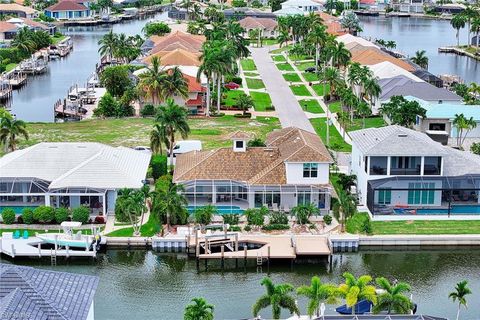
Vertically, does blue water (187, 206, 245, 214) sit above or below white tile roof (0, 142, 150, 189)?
below

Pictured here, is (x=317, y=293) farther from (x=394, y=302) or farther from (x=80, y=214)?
(x=80, y=214)

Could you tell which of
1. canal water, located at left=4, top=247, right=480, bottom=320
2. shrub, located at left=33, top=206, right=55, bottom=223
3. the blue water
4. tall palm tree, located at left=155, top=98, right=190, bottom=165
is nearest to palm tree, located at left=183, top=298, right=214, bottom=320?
canal water, located at left=4, top=247, right=480, bottom=320

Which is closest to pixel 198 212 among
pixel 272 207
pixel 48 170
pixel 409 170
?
pixel 272 207

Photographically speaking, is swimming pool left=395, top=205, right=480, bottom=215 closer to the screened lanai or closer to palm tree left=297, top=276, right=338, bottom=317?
the screened lanai

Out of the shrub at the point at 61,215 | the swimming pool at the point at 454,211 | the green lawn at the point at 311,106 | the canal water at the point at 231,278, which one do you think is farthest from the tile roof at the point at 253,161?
the green lawn at the point at 311,106

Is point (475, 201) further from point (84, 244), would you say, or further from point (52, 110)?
point (52, 110)

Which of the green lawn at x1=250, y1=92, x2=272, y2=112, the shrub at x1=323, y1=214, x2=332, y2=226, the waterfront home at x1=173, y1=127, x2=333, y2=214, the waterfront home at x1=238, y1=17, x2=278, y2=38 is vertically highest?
the waterfront home at x1=238, y1=17, x2=278, y2=38

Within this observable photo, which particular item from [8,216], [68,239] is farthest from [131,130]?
[68,239]
